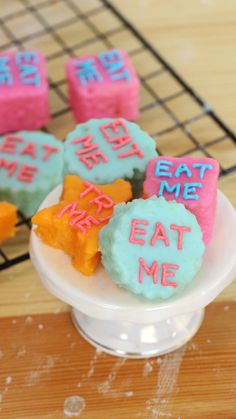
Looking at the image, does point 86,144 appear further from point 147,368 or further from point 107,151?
point 147,368

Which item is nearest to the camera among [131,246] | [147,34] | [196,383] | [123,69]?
[131,246]

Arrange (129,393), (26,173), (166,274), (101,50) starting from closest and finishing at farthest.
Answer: (166,274)
(129,393)
(26,173)
(101,50)

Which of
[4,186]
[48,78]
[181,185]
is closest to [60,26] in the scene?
[48,78]

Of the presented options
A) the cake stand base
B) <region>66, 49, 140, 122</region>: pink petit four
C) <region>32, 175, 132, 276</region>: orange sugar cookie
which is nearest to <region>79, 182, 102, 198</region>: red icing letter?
<region>32, 175, 132, 276</region>: orange sugar cookie

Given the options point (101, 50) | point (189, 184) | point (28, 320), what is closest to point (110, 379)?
point (28, 320)

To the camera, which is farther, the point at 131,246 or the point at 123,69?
the point at 123,69

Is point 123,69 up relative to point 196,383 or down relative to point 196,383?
up

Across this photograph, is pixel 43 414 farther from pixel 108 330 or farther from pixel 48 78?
pixel 48 78

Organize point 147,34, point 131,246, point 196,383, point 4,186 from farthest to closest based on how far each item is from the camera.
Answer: point 147,34
point 4,186
point 196,383
point 131,246
